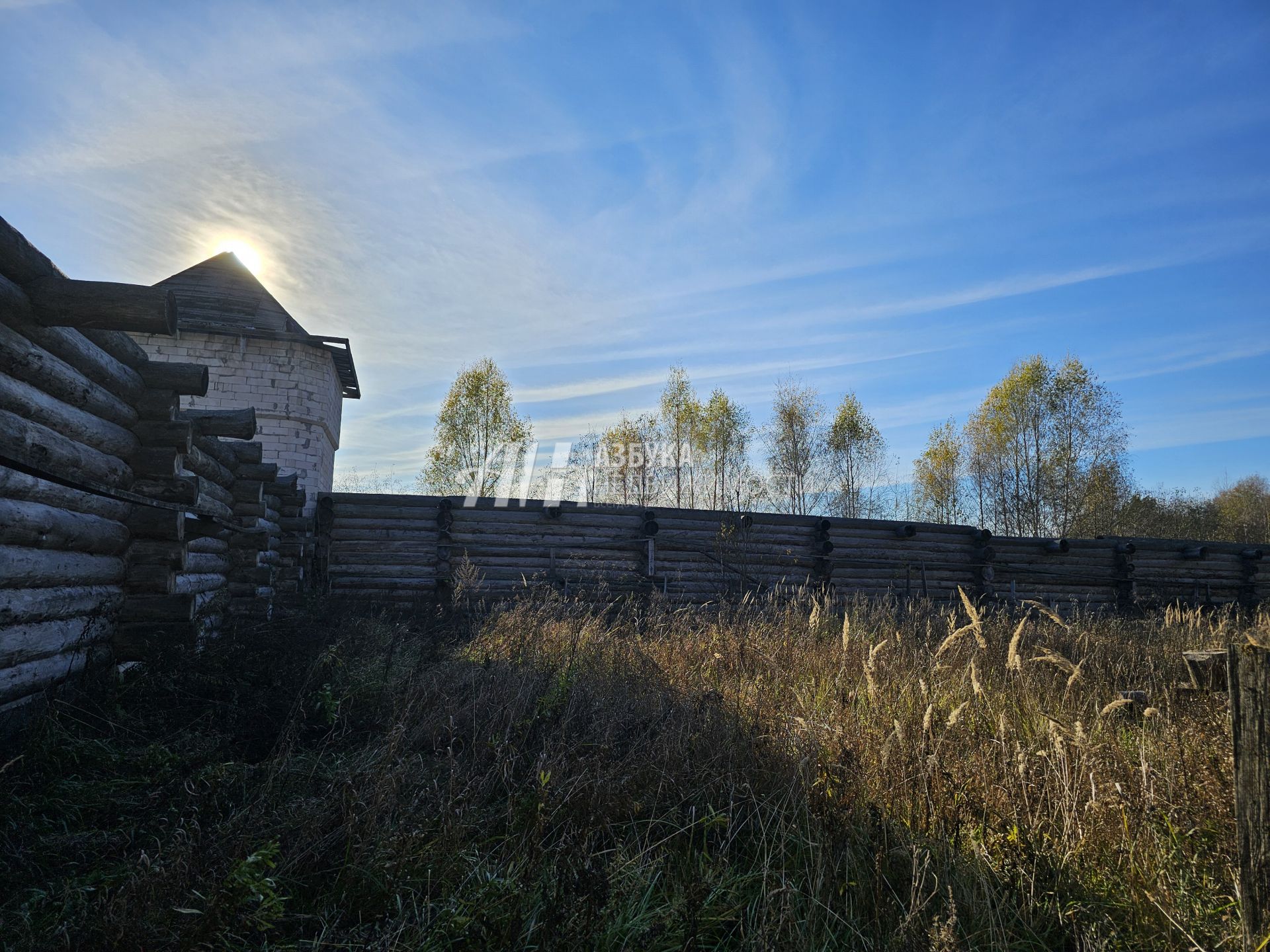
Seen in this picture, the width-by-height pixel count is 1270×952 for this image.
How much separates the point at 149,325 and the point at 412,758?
2993 millimetres

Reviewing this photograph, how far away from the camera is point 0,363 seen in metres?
3.79

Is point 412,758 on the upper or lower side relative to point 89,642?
lower

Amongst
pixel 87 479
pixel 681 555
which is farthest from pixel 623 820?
pixel 681 555

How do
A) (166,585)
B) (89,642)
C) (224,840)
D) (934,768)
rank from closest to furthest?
(224,840) < (934,768) < (89,642) < (166,585)

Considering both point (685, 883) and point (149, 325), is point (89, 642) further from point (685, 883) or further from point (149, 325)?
point (685, 883)

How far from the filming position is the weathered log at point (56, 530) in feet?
12.7

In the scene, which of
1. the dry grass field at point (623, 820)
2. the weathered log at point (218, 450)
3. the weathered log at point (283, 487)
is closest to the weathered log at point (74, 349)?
Answer: the weathered log at point (218, 450)

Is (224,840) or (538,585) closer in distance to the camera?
(224,840)

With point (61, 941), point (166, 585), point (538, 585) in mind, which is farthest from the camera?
point (538, 585)

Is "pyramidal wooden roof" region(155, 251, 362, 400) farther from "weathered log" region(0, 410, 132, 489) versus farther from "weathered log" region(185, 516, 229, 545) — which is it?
"weathered log" region(0, 410, 132, 489)

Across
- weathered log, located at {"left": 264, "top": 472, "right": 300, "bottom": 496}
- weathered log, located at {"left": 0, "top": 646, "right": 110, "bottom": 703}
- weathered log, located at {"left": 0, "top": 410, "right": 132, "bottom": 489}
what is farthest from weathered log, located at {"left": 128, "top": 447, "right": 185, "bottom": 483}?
weathered log, located at {"left": 264, "top": 472, "right": 300, "bottom": 496}

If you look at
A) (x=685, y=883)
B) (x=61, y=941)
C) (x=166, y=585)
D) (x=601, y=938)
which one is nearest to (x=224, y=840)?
(x=61, y=941)

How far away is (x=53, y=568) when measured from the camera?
429 centimetres

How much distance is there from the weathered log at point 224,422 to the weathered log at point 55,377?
137 cm
